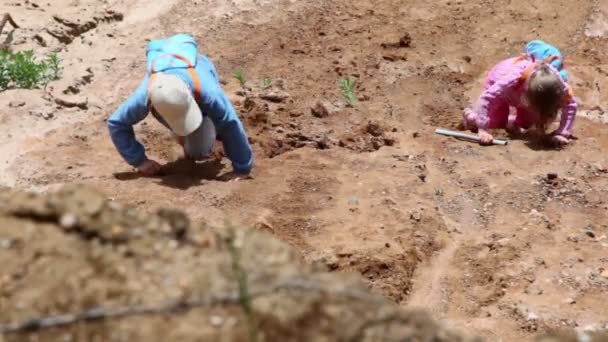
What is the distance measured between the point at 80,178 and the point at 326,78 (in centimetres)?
231

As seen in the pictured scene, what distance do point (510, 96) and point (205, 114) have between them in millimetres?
Result: 2165

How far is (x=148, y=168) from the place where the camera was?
5113 mm

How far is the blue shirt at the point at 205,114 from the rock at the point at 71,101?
1.09m

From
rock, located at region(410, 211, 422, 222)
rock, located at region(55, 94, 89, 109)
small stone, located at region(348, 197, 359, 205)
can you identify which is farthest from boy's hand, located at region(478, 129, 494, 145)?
rock, located at region(55, 94, 89, 109)

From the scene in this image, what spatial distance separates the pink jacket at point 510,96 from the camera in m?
5.66

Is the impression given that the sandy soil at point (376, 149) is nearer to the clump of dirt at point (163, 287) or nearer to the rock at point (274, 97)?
the rock at point (274, 97)

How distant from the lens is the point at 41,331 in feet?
6.40

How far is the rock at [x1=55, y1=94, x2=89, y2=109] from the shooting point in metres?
6.00

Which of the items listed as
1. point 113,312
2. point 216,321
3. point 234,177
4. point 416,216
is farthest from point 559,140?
point 113,312

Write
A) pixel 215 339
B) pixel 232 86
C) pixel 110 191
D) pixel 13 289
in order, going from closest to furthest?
pixel 215 339 < pixel 13 289 < pixel 110 191 < pixel 232 86

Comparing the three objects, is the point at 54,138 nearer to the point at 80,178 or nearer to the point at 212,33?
the point at 80,178

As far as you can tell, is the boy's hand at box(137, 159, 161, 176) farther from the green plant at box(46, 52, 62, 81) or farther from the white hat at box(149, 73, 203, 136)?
the green plant at box(46, 52, 62, 81)

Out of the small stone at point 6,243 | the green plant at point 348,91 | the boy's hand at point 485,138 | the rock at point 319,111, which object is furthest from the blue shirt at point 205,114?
Result: the small stone at point 6,243

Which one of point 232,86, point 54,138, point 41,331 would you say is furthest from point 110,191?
point 41,331
